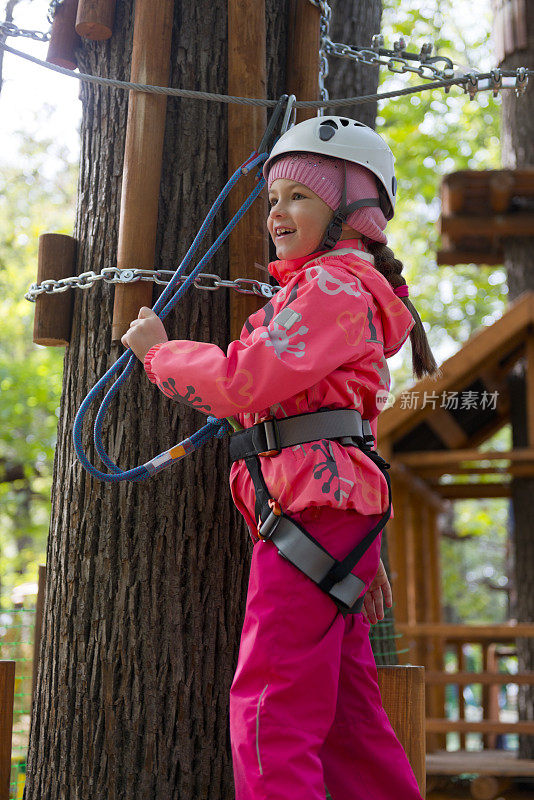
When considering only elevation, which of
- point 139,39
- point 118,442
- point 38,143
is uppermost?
point 38,143

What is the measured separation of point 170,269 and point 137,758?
1462 millimetres

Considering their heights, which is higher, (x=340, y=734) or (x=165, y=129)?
(x=165, y=129)

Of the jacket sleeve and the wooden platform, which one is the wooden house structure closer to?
the wooden platform

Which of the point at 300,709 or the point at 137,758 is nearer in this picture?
the point at 300,709

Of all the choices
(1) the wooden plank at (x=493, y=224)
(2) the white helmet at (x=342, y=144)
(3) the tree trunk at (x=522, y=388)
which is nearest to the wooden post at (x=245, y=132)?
(2) the white helmet at (x=342, y=144)

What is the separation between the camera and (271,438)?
2.29 m

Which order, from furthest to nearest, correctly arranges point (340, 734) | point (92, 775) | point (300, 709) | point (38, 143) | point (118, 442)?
point (38, 143) < point (118, 442) < point (92, 775) < point (340, 734) < point (300, 709)

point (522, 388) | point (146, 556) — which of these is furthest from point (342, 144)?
point (522, 388)

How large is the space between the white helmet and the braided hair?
16 centimetres

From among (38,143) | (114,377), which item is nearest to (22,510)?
(38,143)

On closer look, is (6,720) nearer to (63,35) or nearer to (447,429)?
(63,35)

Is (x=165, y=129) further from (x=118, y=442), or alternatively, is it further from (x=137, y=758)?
(x=137, y=758)

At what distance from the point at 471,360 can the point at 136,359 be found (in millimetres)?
5744

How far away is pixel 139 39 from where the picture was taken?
2.82 m
